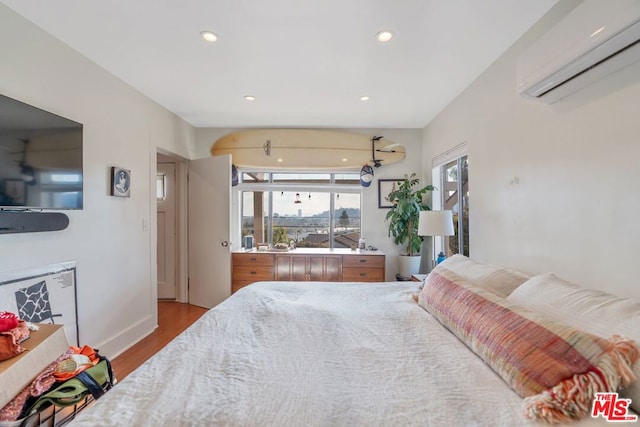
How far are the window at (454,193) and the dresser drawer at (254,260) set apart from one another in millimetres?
2166

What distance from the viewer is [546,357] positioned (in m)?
0.85

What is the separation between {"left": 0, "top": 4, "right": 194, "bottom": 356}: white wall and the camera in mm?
1738

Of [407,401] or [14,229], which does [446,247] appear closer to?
[407,401]

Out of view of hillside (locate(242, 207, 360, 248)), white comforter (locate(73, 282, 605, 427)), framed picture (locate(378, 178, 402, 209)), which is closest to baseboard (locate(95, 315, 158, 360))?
white comforter (locate(73, 282, 605, 427))

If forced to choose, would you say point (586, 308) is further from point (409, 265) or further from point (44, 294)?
point (44, 294)

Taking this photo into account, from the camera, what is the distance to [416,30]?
5.97 ft

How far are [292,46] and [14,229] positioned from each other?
6.84ft

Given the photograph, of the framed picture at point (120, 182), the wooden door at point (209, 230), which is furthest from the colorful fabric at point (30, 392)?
the wooden door at point (209, 230)

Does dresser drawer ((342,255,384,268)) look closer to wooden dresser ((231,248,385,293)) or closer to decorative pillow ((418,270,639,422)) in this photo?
wooden dresser ((231,248,385,293))

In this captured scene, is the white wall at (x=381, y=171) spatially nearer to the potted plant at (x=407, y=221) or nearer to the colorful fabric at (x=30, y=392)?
the potted plant at (x=407, y=221)

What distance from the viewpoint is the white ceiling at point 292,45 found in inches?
64.3

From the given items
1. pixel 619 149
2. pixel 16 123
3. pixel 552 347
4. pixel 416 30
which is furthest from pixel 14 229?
pixel 619 149

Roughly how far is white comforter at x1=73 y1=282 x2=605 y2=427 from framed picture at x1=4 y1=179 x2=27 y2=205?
52.6 inches

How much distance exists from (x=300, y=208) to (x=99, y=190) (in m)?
2.46
